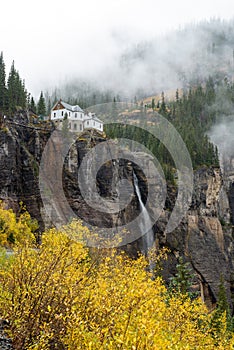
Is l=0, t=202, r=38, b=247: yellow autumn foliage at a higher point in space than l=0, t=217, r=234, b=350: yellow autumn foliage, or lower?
lower

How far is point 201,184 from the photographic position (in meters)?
92.9

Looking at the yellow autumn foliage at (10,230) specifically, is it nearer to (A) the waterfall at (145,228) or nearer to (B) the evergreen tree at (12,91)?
(B) the evergreen tree at (12,91)

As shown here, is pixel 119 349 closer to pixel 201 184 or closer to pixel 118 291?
pixel 118 291

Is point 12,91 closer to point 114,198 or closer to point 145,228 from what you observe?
point 114,198

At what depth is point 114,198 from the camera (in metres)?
69.7

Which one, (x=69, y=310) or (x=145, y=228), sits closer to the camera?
(x=69, y=310)

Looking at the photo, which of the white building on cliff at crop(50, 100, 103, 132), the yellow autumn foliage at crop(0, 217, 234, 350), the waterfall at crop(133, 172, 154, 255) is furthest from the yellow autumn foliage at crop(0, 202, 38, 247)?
the white building on cliff at crop(50, 100, 103, 132)

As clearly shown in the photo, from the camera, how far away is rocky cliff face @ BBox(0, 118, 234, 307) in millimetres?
57938

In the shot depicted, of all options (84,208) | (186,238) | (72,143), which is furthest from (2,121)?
(186,238)

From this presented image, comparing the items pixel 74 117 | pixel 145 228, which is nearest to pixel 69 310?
pixel 145 228

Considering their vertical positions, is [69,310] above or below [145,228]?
above

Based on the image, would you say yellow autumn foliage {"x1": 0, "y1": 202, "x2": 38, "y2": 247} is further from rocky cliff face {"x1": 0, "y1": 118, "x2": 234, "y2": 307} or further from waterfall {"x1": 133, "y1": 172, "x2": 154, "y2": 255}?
waterfall {"x1": 133, "y1": 172, "x2": 154, "y2": 255}

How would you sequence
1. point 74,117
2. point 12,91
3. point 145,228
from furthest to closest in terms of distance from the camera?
1. point 74,117
2. point 145,228
3. point 12,91

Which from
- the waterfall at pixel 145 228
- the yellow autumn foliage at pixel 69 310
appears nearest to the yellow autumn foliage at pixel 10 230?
the yellow autumn foliage at pixel 69 310
